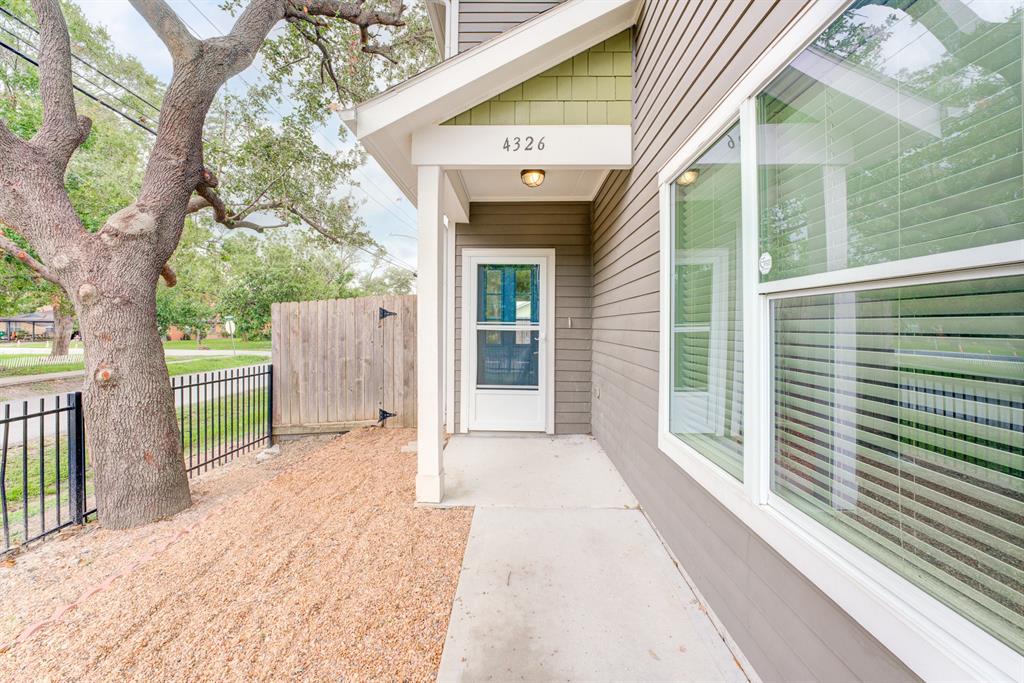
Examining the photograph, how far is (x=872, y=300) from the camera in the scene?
1.01m

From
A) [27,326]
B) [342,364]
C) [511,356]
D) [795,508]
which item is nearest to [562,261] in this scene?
[511,356]

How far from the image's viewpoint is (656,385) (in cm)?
245

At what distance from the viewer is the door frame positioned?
4.48 metres

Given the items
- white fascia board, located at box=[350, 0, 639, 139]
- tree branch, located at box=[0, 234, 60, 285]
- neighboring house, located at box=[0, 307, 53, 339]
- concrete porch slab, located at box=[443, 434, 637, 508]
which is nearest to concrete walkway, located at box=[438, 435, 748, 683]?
concrete porch slab, located at box=[443, 434, 637, 508]

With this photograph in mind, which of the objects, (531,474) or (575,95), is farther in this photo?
(531,474)

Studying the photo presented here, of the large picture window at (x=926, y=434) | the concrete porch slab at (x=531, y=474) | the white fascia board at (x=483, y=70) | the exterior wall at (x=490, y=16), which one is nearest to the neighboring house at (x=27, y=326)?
the exterior wall at (x=490, y=16)

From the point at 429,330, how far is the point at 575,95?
1.99 metres

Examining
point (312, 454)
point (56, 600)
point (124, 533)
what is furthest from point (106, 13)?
point (56, 600)

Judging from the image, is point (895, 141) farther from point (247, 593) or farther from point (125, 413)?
point (125, 413)

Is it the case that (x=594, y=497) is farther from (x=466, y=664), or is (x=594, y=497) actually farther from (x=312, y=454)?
(x=312, y=454)

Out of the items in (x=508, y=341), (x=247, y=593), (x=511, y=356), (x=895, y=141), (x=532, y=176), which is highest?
(x=532, y=176)

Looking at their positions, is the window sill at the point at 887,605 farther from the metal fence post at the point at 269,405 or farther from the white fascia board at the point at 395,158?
the metal fence post at the point at 269,405

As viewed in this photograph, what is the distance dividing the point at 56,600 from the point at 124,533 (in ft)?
2.41

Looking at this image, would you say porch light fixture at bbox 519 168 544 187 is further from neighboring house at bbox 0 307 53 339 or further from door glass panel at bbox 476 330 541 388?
neighboring house at bbox 0 307 53 339
